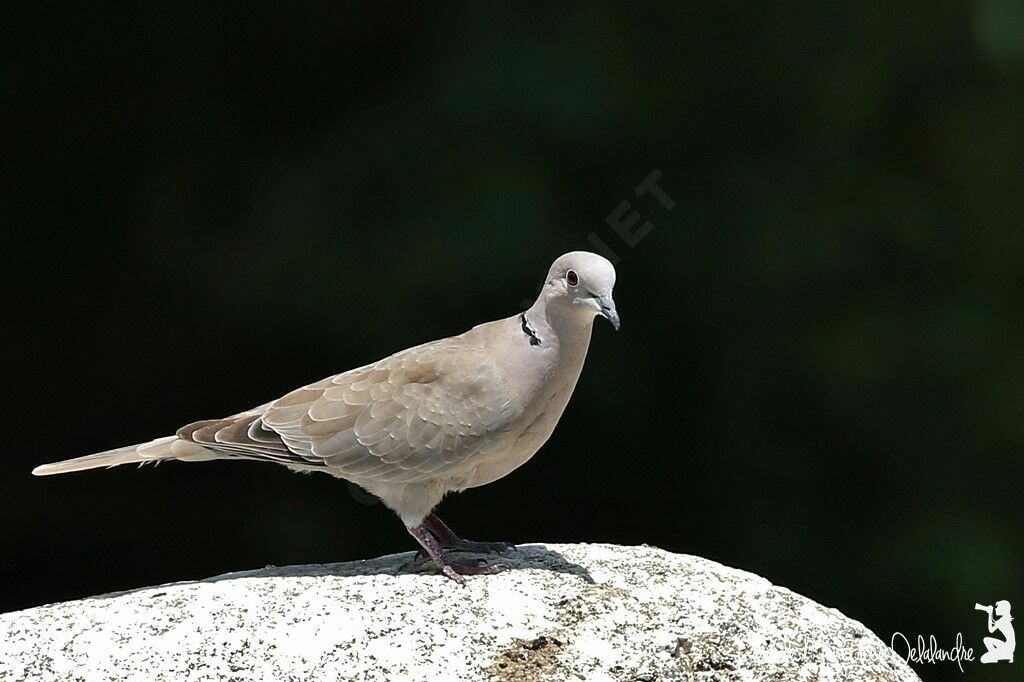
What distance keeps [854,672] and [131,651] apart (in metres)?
1.98

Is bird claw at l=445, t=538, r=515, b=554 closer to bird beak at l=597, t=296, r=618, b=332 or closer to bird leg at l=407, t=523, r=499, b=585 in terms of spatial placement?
bird leg at l=407, t=523, r=499, b=585

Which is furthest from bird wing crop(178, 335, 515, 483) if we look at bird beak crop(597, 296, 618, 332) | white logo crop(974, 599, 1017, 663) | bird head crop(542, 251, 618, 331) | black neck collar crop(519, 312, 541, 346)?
white logo crop(974, 599, 1017, 663)

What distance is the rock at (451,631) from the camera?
134 inches

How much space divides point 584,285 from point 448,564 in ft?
3.04

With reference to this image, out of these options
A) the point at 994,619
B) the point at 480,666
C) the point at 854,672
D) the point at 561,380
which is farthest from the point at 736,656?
the point at 994,619

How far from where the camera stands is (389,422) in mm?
4035

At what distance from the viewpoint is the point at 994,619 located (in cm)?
647

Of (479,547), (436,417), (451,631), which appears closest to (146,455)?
(436,417)

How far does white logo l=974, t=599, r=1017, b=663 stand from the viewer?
6453 millimetres

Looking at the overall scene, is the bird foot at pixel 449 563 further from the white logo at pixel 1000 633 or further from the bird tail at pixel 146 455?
the white logo at pixel 1000 633

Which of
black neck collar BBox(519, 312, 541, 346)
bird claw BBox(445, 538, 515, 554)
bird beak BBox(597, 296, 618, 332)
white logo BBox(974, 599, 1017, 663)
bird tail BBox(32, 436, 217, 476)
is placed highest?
bird beak BBox(597, 296, 618, 332)

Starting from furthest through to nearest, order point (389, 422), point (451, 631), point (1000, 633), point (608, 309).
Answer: point (1000, 633), point (389, 422), point (608, 309), point (451, 631)

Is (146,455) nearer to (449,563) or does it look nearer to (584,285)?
(449,563)

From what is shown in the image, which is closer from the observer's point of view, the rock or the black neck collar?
the rock
